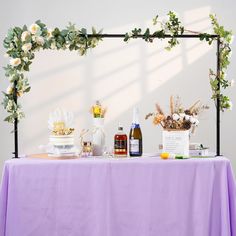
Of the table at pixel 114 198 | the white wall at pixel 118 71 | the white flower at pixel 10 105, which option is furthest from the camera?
the white wall at pixel 118 71

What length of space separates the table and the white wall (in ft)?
→ 5.49

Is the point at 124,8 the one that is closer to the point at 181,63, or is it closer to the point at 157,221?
the point at 181,63

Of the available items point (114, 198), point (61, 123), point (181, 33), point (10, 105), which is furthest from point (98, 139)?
point (181, 33)

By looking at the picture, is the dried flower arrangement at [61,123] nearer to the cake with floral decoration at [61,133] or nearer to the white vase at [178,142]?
the cake with floral decoration at [61,133]

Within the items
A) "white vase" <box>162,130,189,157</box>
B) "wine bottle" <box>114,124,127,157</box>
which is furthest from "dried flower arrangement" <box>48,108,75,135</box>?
"white vase" <box>162,130,189,157</box>

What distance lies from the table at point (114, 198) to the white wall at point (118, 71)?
1.67m

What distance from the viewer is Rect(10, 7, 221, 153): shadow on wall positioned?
410 centimetres

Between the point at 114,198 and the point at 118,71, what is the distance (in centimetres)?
191

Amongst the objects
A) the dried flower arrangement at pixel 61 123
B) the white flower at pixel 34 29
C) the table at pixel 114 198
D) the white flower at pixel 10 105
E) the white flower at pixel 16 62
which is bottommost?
the table at pixel 114 198

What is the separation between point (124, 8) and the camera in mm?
4133

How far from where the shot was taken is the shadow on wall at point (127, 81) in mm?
4102

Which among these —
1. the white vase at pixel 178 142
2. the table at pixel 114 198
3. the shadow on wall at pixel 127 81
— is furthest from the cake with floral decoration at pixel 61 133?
the shadow on wall at pixel 127 81

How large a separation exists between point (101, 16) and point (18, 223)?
7.63 feet

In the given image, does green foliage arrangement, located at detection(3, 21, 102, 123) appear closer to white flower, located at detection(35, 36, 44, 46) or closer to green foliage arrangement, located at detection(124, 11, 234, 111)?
white flower, located at detection(35, 36, 44, 46)
